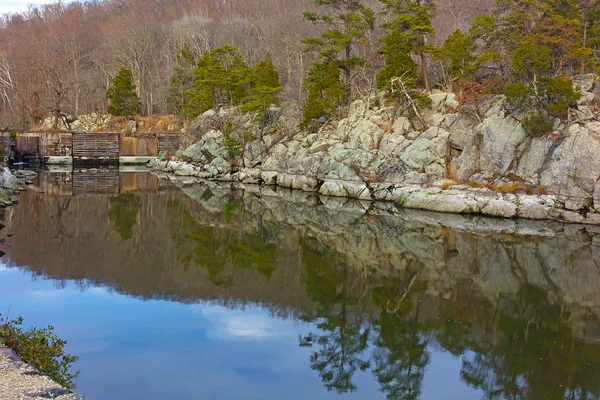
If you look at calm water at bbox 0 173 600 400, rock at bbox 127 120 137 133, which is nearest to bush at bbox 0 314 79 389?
calm water at bbox 0 173 600 400

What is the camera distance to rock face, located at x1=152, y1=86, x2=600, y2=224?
2488cm

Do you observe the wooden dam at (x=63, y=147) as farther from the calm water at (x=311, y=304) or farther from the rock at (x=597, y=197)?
the rock at (x=597, y=197)

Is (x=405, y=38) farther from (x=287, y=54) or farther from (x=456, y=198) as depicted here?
(x=287, y=54)

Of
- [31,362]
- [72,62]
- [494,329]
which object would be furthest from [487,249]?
[72,62]

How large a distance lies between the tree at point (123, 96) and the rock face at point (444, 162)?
81.8 feet

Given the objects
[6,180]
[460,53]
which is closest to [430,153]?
[460,53]

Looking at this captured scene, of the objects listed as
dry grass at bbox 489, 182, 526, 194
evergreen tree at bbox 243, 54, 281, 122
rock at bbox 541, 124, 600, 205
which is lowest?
dry grass at bbox 489, 182, 526, 194

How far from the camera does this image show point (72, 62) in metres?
75.4

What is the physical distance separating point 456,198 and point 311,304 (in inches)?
612

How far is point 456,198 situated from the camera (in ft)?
87.5

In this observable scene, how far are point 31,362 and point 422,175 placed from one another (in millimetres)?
24742

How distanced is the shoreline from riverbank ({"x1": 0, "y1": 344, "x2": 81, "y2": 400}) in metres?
22.2

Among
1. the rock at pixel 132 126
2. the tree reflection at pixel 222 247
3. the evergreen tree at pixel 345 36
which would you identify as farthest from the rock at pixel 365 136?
the rock at pixel 132 126

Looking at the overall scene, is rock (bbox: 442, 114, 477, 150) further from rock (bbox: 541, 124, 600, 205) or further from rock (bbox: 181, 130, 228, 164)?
rock (bbox: 181, 130, 228, 164)
